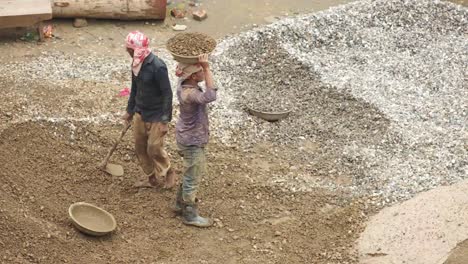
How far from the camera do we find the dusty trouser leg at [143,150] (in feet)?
22.8

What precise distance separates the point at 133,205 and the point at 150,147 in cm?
59

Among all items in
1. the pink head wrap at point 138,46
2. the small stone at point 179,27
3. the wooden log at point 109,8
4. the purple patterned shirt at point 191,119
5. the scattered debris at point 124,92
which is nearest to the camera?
the purple patterned shirt at point 191,119

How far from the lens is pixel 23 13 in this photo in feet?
32.7

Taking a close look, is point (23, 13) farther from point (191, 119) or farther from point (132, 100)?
point (191, 119)

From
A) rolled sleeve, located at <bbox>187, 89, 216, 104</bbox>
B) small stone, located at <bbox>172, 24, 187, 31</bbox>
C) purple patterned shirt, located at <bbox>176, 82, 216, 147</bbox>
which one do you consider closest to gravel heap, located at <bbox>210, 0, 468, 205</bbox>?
small stone, located at <bbox>172, 24, 187, 31</bbox>

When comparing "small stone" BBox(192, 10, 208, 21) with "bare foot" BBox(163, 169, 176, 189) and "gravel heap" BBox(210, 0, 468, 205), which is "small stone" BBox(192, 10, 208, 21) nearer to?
"gravel heap" BBox(210, 0, 468, 205)

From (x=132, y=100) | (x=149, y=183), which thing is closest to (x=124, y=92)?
(x=149, y=183)

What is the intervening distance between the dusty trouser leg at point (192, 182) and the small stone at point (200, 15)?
4873 millimetres

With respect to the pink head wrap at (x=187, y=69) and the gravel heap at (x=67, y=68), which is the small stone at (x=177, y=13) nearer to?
the gravel heap at (x=67, y=68)

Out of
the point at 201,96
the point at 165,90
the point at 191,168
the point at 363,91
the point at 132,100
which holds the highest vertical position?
the point at 201,96

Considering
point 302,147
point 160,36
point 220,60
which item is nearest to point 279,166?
point 302,147

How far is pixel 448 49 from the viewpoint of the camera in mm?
10539

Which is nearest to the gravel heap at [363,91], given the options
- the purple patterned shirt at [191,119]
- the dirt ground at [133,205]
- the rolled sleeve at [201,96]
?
the dirt ground at [133,205]

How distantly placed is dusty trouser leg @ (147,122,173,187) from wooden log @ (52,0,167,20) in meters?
4.14
